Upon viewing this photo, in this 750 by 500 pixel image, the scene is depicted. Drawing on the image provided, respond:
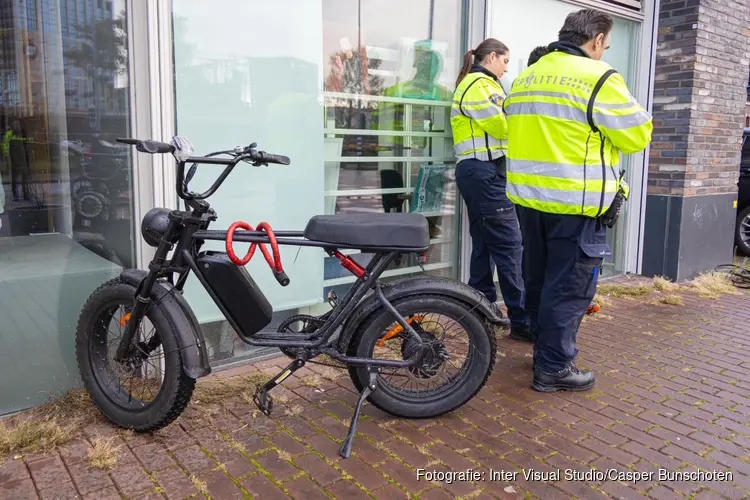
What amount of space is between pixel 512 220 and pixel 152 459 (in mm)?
2973

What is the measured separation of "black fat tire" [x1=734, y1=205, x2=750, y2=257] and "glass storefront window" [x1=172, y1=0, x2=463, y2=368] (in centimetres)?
539

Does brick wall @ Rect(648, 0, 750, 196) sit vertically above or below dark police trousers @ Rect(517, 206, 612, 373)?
above

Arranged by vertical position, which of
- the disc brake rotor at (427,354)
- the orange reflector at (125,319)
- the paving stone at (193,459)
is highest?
the orange reflector at (125,319)

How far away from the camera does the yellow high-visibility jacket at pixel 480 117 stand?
4.73 m

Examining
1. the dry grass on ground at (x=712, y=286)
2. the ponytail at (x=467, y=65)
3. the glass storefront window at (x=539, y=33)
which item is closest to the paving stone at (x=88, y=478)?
the ponytail at (x=467, y=65)

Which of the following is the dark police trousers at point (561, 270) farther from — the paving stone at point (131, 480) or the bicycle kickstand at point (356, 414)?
the paving stone at point (131, 480)

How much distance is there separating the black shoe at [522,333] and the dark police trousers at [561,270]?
80 cm

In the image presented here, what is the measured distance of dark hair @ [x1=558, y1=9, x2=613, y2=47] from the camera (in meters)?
3.80

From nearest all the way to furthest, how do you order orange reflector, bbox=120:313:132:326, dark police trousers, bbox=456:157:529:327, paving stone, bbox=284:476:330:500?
paving stone, bbox=284:476:330:500
orange reflector, bbox=120:313:132:326
dark police trousers, bbox=456:157:529:327

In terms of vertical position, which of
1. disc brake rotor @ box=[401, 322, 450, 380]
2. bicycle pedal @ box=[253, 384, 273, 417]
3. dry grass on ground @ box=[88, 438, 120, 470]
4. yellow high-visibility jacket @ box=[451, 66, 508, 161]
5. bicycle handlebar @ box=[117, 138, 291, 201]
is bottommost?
dry grass on ground @ box=[88, 438, 120, 470]

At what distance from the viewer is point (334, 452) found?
3.21 m

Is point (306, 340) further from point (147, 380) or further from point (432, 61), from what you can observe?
point (432, 61)

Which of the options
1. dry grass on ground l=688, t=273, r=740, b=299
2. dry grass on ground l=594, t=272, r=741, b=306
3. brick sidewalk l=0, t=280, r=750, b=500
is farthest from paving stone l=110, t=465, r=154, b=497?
dry grass on ground l=688, t=273, r=740, b=299

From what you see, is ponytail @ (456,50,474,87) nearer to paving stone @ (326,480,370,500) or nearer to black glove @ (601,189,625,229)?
black glove @ (601,189,625,229)
